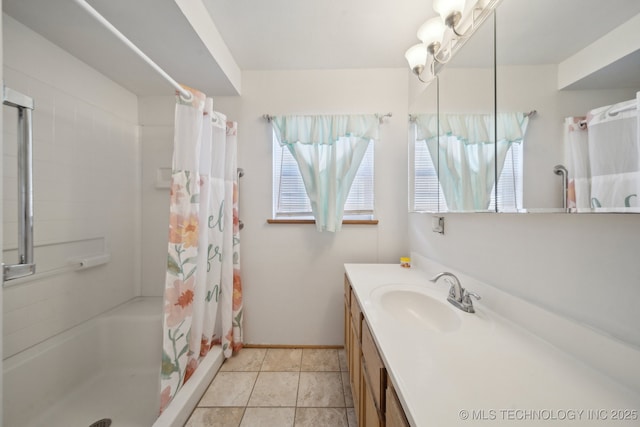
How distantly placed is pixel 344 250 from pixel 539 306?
1.14m

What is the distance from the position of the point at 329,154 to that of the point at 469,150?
0.91 metres

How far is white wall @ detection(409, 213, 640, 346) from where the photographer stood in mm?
536

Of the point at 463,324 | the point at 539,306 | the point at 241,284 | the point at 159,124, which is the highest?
the point at 159,124

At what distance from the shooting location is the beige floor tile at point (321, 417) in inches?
45.1

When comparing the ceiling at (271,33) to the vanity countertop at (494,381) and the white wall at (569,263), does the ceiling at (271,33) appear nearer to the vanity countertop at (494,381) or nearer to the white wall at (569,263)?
the white wall at (569,263)

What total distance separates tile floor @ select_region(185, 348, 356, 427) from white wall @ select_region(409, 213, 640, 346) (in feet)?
3.65

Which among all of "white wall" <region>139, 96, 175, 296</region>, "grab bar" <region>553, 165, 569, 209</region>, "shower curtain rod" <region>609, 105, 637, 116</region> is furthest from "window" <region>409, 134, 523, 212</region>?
"white wall" <region>139, 96, 175, 296</region>

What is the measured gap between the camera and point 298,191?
5.75 feet

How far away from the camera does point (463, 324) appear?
79cm

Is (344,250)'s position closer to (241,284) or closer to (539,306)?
(241,284)

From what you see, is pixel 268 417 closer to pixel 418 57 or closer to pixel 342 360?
pixel 342 360

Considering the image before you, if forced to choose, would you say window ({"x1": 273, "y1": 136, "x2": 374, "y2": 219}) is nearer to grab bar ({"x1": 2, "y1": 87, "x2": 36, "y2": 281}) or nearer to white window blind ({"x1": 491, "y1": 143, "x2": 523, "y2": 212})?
white window blind ({"x1": 491, "y1": 143, "x2": 523, "y2": 212})

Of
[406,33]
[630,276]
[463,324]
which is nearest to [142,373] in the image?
[463,324]

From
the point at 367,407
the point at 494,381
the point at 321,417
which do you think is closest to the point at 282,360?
the point at 321,417
